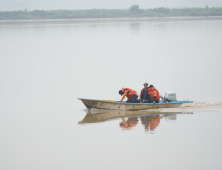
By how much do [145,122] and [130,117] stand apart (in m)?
0.91

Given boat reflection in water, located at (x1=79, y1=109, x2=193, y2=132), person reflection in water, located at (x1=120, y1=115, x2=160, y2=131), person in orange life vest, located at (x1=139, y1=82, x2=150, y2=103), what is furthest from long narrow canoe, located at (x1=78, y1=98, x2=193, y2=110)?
→ person reflection in water, located at (x1=120, y1=115, x2=160, y2=131)

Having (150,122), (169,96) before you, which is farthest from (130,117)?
(169,96)

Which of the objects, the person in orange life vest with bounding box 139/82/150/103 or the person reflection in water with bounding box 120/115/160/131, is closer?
the person reflection in water with bounding box 120/115/160/131

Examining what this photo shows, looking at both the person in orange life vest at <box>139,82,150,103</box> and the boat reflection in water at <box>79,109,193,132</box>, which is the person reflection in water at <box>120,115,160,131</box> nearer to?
the boat reflection in water at <box>79,109,193,132</box>

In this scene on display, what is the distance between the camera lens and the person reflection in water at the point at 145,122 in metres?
14.7

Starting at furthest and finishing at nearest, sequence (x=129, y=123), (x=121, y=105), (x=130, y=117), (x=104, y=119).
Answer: (x=121, y=105) → (x=130, y=117) → (x=104, y=119) → (x=129, y=123)

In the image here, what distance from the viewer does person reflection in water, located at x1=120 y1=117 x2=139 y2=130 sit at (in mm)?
14877

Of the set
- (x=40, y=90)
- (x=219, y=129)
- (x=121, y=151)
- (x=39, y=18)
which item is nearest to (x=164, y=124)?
(x=219, y=129)

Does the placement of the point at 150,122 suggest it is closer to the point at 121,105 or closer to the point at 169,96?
the point at 121,105

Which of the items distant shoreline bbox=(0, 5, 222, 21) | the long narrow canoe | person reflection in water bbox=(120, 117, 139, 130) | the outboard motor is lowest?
person reflection in water bbox=(120, 117, 139, 130)

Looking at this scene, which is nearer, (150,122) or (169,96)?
(150,122)

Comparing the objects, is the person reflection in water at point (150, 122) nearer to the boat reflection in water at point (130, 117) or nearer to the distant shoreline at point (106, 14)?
the boat reflection in water at point (130, 117)

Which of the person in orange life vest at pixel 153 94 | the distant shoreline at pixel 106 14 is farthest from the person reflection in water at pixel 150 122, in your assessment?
the distant shoreline at pixel 106 14

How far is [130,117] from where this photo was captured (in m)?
16.1
